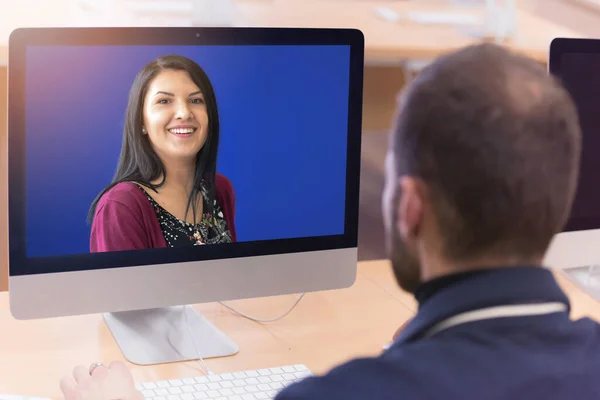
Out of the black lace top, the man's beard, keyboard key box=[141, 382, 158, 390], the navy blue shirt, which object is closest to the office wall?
Answer: the black lace top

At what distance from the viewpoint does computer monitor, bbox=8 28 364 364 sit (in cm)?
129

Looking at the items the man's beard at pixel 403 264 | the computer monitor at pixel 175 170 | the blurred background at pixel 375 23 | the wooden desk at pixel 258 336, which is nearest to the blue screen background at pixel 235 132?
the computer monitor at pixel 175 170

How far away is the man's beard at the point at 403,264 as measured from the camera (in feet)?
2.81

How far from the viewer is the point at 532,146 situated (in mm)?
764

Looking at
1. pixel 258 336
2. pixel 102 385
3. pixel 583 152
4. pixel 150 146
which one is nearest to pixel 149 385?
pixel 102 385

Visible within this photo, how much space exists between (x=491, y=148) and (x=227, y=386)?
698 mm

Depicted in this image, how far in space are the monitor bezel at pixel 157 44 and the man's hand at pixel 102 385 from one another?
22 cm

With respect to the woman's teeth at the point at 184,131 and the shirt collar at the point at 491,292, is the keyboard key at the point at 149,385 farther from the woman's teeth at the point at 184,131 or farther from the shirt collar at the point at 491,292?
the shirt collar at the point at 491,292

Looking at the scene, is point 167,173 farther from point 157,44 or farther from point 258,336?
point 258,336

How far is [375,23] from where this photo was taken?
2922mm

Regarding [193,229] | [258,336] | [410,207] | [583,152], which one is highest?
[410,207]

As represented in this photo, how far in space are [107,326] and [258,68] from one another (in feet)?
1.72

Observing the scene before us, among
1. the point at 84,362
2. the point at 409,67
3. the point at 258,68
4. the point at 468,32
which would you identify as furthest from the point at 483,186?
the point at 468,32

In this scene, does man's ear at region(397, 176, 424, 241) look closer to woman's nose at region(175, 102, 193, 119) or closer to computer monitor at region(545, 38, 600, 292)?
woman's nose at region(175, 102, 193, 119)
